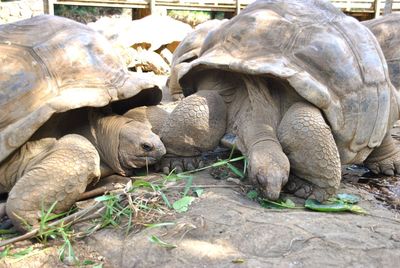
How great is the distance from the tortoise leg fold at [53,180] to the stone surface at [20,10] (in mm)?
10587

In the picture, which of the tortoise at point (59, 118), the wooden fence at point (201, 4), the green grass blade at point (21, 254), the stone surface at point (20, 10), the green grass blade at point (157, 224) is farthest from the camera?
the stone surface at point (20, 10)

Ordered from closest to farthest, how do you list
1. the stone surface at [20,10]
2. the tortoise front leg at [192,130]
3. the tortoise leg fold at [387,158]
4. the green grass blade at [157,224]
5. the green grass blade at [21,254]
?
the green grass blade at [21,254] < the green grass blade at [157,224] < the tortoise front leg at [192,130] < the tortoise leg fold at [387,158] < the stone surface at [20,10]

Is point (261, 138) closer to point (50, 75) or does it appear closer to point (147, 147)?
point (147, 147)

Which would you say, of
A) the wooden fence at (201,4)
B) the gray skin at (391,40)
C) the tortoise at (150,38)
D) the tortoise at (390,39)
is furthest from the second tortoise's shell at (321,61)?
the wooden fence at (201,4)

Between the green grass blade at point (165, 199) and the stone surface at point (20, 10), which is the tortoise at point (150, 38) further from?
the green grass blade at point (165, 199)

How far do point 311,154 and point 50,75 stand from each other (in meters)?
1.61

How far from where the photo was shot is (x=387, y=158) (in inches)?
143

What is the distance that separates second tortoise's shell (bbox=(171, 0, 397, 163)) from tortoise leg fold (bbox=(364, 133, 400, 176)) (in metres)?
0.30

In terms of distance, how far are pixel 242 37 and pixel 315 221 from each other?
4.60ft

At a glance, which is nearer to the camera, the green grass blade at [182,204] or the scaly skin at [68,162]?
the scaly skin at [68,162]

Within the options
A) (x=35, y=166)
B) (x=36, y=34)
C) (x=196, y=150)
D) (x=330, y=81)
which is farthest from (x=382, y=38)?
(x=35, y=166)

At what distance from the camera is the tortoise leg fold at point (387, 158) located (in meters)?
3.62

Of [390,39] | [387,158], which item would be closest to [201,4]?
[390,39]

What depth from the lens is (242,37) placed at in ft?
10.6
